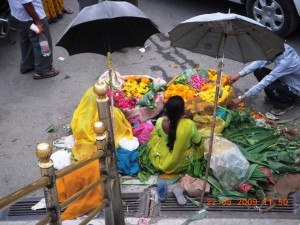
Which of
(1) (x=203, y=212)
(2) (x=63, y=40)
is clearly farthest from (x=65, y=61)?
(1) (x=203, y=212)

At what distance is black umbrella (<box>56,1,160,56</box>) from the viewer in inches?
171

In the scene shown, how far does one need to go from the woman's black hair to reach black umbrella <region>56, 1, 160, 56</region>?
2.78 ft

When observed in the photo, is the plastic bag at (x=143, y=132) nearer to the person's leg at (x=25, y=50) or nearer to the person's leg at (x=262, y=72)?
the person's leg at (x=262, y=72)

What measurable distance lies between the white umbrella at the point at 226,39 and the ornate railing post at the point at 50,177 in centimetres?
189

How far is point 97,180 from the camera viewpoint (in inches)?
119

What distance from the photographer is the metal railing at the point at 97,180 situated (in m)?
2.33

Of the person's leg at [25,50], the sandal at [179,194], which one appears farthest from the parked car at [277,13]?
the sandal at [179,194]

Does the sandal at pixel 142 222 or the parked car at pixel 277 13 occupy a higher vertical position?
the parked car at pixel 277 13

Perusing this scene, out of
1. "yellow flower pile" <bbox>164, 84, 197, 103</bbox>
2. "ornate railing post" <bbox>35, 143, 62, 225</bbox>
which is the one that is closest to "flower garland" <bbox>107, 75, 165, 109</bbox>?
"yellow flower pile" <bbox>164, 84, 197, 103</bbox>

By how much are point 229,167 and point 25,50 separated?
12.4 ft

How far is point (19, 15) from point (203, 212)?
3.68 metres

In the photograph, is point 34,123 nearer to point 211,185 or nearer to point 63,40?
point 63,40

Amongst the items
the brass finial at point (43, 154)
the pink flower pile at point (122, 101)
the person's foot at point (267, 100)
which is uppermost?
the brass finial at point (43, 154)

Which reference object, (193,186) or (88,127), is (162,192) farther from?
(88,127)
